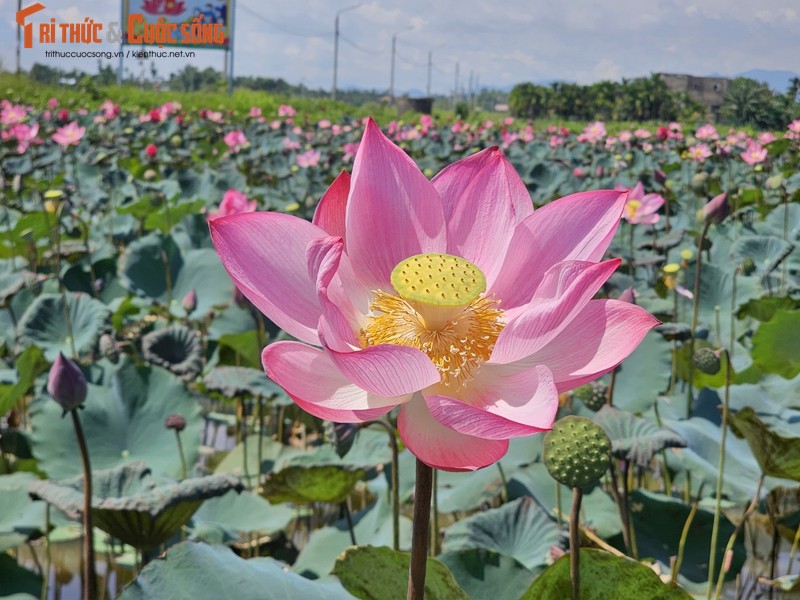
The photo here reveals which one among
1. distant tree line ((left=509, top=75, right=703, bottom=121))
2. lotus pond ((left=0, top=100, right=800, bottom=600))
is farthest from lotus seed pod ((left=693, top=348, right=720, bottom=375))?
distant tree line ((left=509, top=75, right=703, bottom=121))

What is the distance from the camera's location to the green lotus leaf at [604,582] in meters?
0.68

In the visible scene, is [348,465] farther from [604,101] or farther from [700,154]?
[604,101]

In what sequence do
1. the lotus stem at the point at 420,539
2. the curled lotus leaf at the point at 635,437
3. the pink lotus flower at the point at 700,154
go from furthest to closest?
the pink lotus flower at the point at 700,154
the curled lotus leaf at the point at 635,437
the lotus stem at the point at 420,539

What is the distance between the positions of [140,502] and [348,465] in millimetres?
545

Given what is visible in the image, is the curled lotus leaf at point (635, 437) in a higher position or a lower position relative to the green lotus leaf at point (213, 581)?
lower

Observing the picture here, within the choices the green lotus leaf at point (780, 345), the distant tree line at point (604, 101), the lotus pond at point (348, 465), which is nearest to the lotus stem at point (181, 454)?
the lotus pond at point (348, 465)

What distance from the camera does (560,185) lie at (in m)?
5.76

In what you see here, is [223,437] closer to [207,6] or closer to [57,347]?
[57,347]

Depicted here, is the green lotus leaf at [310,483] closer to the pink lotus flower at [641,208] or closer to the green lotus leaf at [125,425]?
the green lotus leaf at [125,425]

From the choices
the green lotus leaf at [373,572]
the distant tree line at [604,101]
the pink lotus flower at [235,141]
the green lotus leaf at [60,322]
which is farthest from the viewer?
the distant tree line at [604,101]

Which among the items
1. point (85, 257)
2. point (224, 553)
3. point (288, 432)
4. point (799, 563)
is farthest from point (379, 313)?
point (85, 257)

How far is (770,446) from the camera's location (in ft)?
3.81

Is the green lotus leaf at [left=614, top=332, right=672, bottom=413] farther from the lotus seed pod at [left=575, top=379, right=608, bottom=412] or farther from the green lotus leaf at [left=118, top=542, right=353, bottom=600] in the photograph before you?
the green lotus leaf at [left=118, top=542, right=353, bottom=600]

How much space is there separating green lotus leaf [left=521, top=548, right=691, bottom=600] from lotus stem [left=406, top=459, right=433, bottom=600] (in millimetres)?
236
